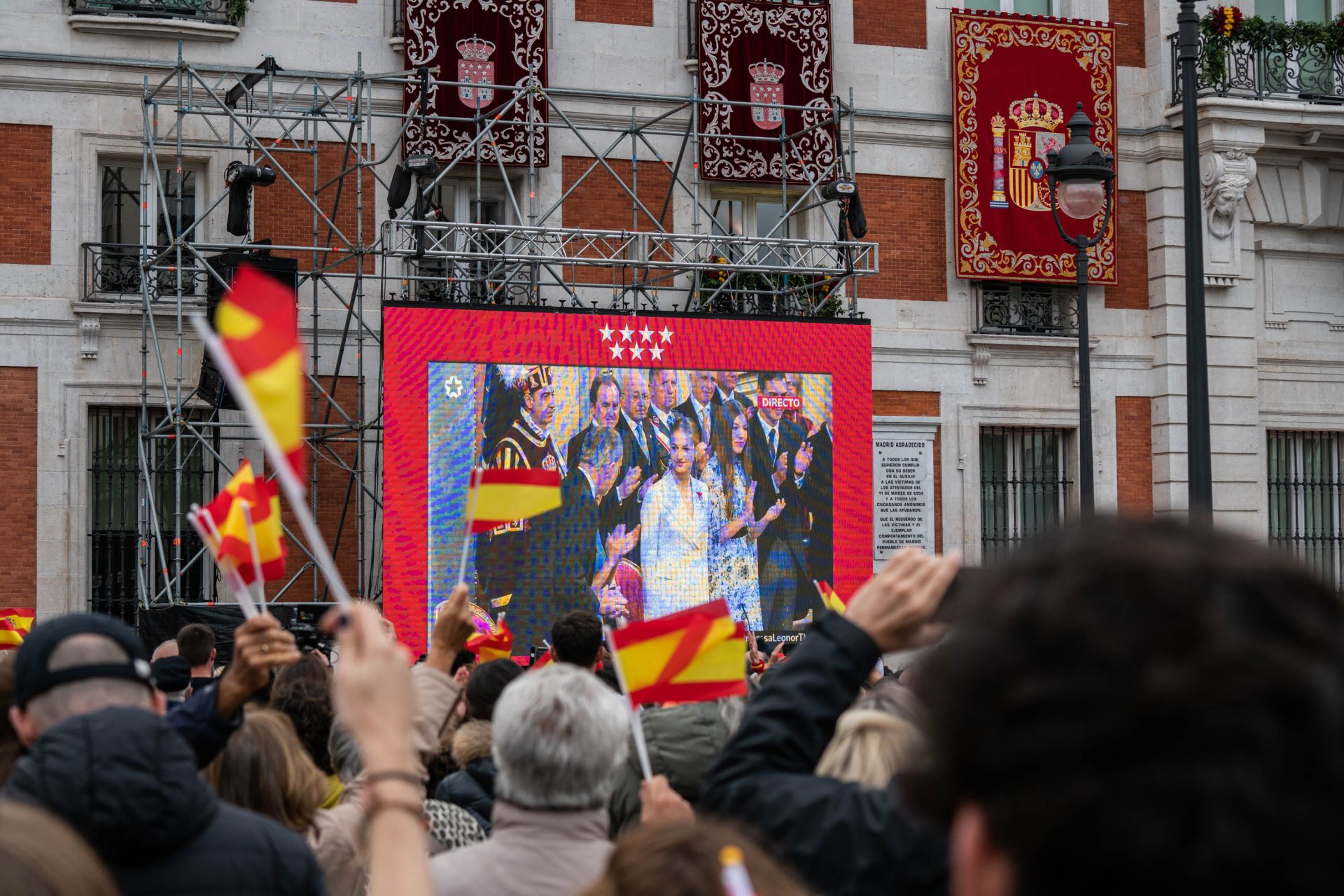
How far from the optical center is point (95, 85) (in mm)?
18297

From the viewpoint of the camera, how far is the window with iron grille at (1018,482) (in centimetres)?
2125

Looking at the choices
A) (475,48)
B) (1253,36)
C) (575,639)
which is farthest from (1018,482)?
(575,639)

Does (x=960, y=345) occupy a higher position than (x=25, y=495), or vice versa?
(x=960, y=345)

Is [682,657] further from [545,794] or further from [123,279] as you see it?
[123,279]

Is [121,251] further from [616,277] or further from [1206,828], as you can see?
[1206,828]

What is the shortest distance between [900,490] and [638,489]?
439cm

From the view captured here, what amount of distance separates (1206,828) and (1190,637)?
5.9 inches

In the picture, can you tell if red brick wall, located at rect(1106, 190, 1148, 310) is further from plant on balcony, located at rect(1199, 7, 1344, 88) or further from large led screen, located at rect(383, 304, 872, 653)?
large led screen, located at rect(383, 304, 872, 653)

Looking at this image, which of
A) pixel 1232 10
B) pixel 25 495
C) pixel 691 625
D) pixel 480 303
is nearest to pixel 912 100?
pixel 1232 10

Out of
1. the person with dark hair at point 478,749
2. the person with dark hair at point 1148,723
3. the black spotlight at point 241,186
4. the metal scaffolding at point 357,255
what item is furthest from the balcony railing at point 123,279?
the person with dark hair at point 1148,723

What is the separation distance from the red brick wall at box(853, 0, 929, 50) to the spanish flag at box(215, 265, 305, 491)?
19088mm

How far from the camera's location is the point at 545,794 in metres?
3.54

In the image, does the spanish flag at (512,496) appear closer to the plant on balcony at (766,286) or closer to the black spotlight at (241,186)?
the black spotlight at (241,186)

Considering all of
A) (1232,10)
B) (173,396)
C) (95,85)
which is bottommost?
(173,396)
